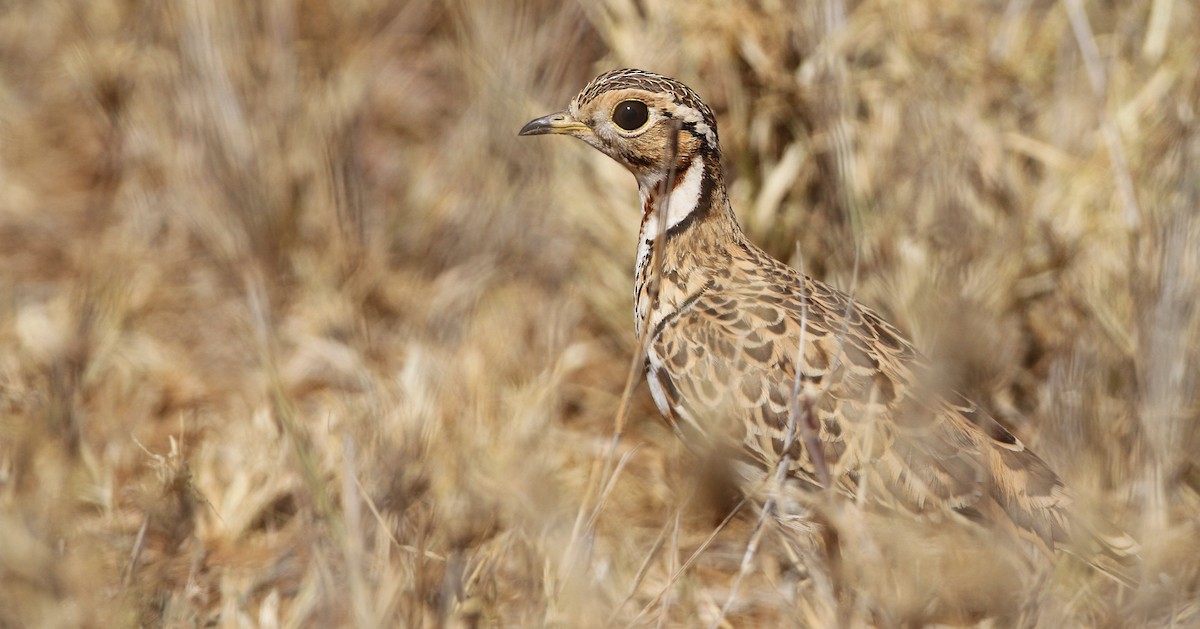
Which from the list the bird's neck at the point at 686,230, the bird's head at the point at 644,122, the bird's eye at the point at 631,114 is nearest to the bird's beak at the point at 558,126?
the bird's head at the point at 644,122

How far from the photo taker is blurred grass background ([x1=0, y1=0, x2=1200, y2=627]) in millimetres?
2947

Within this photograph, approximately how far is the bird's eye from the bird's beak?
124 mm

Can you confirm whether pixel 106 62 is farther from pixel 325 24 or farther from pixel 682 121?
pixel 682 121

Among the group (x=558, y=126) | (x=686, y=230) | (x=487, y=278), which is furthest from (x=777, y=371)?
(x=487, y=278)

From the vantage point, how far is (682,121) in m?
3.71

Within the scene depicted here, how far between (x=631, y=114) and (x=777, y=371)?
836 mm

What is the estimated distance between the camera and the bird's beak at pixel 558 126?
3848 mm

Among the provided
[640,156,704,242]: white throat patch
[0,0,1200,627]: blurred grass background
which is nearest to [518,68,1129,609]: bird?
[640,156,704,242]: white throat patch

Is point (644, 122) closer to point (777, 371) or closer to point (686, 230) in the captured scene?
point (686, 230)

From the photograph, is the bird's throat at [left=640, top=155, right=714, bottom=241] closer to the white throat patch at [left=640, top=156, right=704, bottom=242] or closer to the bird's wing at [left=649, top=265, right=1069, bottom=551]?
the white throat patch at [left=640, top=156, right=704, bottom=242]

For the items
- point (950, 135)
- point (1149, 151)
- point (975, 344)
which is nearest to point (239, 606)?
point (975, 344)

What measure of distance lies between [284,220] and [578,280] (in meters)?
1.26

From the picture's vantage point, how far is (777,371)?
3479 millimetres

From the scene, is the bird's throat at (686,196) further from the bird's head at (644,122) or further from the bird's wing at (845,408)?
the bird's wing at (845,408)
